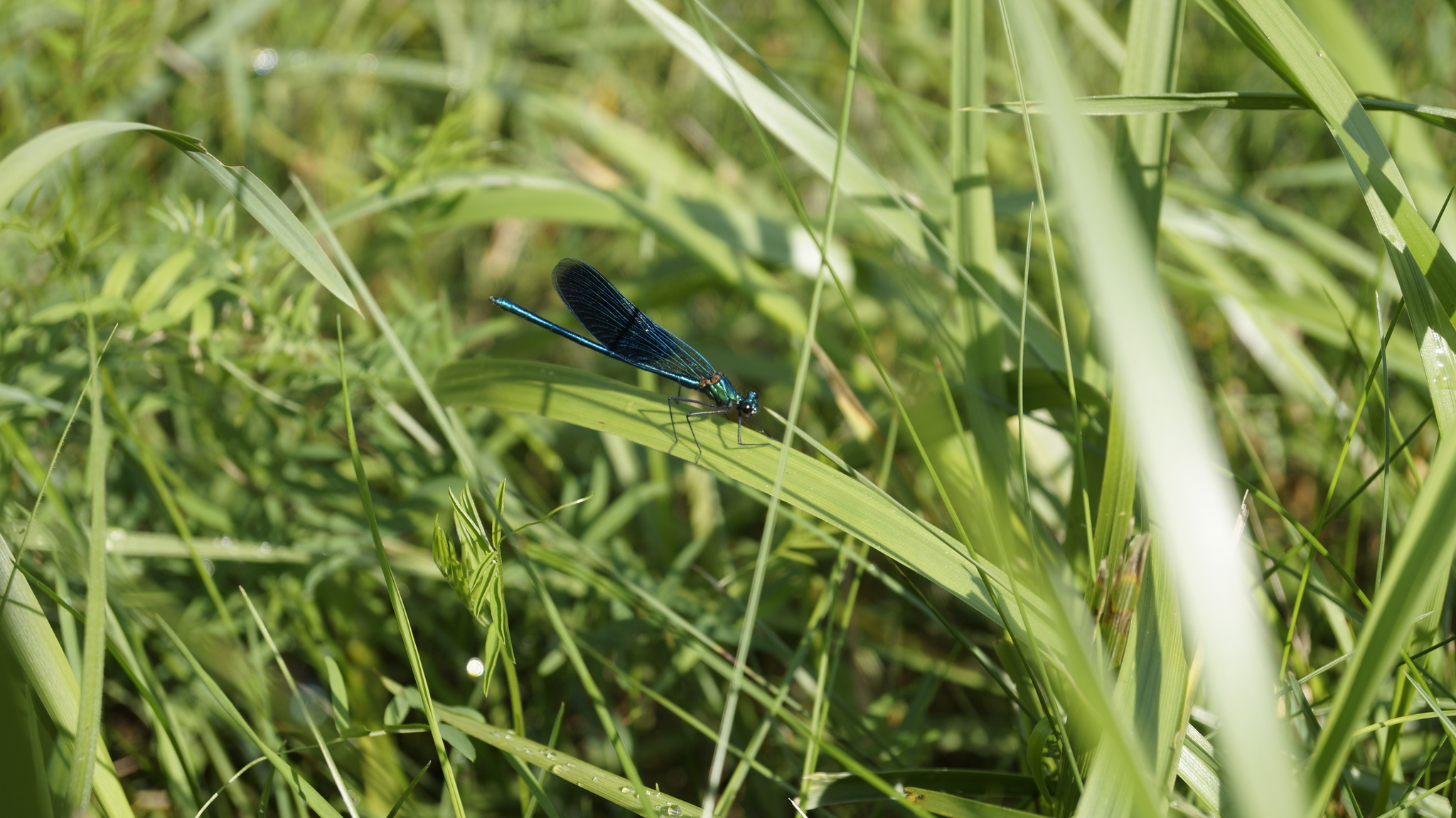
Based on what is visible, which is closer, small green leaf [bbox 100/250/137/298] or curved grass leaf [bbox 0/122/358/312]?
curved grass leaf [bbox 0/122/358/312]

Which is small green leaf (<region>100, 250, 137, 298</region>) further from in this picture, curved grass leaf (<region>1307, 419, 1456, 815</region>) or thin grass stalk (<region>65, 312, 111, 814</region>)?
curved grass leaf (<region>1307, 419, 1456, 815</region>)

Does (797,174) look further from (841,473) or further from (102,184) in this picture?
(102,184)

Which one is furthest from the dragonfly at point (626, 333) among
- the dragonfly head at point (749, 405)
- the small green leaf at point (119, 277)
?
the small green leaf at point (119, 277)

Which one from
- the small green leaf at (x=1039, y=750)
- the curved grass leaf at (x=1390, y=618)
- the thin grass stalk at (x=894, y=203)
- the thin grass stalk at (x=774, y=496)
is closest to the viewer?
the curved grass leaf at (x=1390, y=618)

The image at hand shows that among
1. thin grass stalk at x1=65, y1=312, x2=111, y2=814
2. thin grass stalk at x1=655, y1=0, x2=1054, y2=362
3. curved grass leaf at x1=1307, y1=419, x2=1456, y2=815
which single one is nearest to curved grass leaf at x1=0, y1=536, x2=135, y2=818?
thin grass stalk at x1=65, y1=312, x2=111, y2=814

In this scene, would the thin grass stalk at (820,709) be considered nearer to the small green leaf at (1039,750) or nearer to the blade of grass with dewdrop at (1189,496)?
the small green leaf at (1039,750)

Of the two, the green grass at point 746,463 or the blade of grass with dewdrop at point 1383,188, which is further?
the blade of grass with dewdrop at point 1383,188
